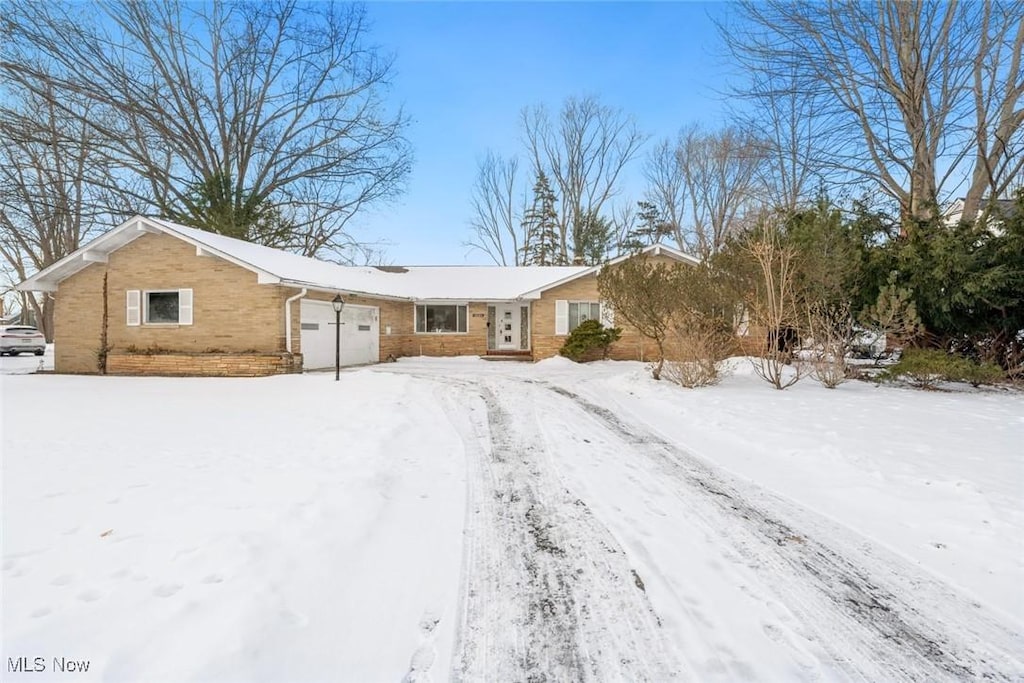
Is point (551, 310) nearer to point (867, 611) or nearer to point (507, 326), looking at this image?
point (507, 326)

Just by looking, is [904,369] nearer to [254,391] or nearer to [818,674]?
[818,674]

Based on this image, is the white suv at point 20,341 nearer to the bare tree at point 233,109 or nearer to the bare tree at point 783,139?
the bare tree at point 233,109

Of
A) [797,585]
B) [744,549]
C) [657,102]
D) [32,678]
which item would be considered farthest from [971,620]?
[657,102]

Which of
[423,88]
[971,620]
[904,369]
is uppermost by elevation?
[423,88]

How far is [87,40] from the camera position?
55.5ft

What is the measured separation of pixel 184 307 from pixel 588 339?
1262cm

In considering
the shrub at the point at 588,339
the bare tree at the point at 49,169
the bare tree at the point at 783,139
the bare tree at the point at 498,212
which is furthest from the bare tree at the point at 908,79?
the bare tree at the point at 49,169

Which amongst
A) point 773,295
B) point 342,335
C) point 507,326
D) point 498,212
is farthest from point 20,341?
point 773,295

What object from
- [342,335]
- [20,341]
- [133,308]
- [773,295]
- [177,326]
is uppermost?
[133,308]

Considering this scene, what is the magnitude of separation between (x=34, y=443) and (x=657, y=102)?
18.5 meters

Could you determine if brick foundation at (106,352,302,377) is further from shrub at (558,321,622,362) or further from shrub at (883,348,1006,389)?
shrub at (883,348,1006,389)

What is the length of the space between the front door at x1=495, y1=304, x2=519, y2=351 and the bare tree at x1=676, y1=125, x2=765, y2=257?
1305 cm

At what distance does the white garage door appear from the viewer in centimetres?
1406

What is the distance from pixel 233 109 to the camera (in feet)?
71.3
